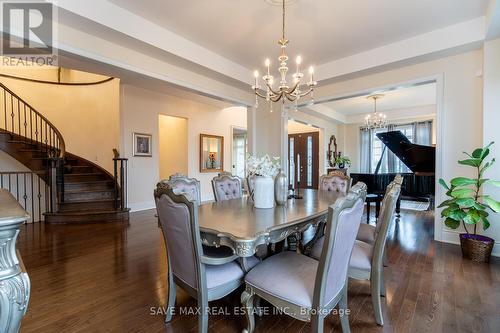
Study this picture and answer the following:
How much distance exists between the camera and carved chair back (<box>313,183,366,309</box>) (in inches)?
47.8

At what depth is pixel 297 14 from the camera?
116 inches

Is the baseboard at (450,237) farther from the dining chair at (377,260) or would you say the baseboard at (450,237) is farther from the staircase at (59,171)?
the staircase at (59,171)

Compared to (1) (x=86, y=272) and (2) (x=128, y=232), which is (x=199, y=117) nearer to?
(2) (x=128, y=232)

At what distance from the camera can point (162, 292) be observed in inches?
87.0

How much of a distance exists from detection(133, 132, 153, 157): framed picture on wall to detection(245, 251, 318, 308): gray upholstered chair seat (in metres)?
5.07

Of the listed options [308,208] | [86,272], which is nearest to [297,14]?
[308,208]

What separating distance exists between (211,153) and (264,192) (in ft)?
18.3

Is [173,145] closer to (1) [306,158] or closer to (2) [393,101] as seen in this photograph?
(1) [306,158]

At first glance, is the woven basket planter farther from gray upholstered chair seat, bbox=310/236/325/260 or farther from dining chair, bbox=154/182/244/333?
dining chair, bbox=154/182/244/333

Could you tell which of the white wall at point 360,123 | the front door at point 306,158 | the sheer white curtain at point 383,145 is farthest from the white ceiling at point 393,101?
the front door at point 306,158

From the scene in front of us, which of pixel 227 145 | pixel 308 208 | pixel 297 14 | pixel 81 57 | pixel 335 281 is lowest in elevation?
pixel 335 281

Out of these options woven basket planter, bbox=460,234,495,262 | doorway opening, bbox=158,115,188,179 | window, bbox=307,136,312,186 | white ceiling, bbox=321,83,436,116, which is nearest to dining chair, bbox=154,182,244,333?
woven basket planter, bbox=460,234,495,262

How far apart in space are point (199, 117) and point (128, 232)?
4109 millimetres

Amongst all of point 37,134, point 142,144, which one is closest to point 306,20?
point 142,144
